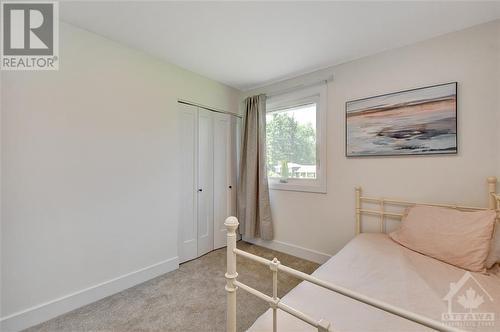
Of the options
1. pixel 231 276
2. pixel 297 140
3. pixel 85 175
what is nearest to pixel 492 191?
pixel 297 140

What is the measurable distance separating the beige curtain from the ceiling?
815mm

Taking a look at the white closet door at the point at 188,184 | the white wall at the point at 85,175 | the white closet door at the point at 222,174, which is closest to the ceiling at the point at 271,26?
the white wall at the point at 85,175

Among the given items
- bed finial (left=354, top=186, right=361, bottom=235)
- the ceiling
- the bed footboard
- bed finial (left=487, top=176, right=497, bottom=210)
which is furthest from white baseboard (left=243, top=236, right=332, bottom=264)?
the ceiling

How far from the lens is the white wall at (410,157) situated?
1753 millimetres

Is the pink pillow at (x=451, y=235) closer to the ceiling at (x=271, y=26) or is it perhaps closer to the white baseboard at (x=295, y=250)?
the white baseboard at (x=295, y=250)

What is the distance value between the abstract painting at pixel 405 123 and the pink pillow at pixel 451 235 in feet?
1.93

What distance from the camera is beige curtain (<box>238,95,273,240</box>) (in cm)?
303

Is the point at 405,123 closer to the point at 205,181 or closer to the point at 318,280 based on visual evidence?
the point at 318,280

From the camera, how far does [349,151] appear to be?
2.40 meters

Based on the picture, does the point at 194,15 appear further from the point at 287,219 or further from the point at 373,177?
the point at 287,219

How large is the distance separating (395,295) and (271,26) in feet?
6.82

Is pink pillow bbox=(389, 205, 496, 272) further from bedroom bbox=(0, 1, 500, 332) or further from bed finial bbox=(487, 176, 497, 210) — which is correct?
bed finial bbox=(487, 176, 497, 210)

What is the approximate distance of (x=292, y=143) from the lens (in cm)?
295

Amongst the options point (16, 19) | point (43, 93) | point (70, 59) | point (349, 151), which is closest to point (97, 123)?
point (43, 93)
